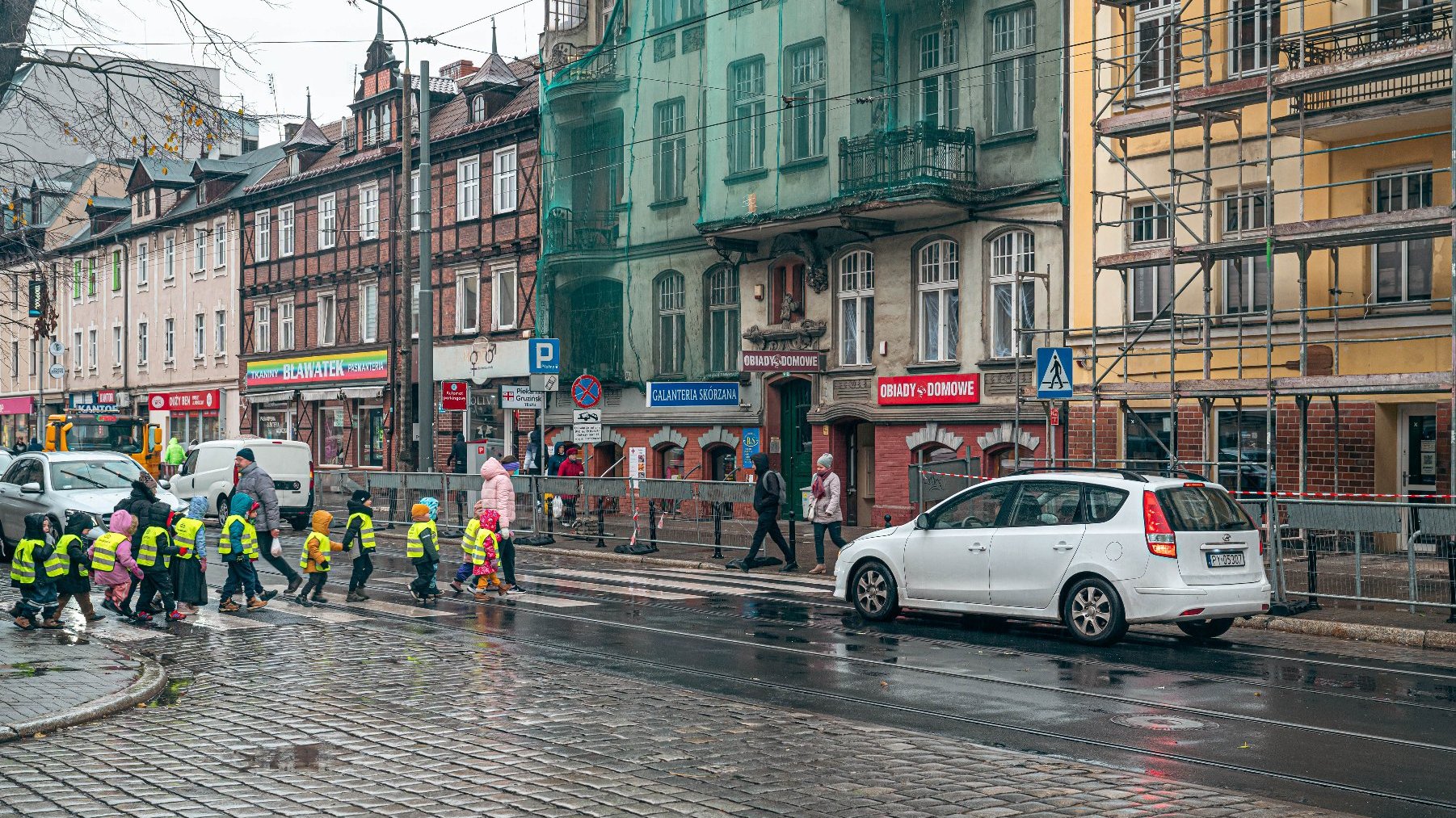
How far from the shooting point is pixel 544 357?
2622 cm

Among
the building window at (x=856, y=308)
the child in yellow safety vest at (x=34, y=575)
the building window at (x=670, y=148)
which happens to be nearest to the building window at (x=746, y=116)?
the building window at (x=670, y=148)

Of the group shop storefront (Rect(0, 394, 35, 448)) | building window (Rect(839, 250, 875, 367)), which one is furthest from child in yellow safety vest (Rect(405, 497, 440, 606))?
shop storefront (Rect(0, 394, 35, 448))

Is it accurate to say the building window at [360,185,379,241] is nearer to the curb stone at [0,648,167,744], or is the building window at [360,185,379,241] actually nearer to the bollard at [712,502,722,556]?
the bollard at [712,502,722,556]

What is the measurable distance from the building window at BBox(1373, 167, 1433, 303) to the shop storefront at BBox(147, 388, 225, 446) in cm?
4186

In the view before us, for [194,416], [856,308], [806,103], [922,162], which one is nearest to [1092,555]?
[922,162]

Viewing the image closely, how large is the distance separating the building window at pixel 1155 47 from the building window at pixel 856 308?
664cm

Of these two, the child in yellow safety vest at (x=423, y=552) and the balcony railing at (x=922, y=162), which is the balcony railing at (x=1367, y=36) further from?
the child in yellow safety vest at (x=423, y=552)

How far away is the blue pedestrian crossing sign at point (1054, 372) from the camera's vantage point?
759 inches

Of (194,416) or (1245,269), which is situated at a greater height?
(1245,269)

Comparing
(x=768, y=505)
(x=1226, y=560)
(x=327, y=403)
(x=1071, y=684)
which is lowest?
(x=1071, y=684)

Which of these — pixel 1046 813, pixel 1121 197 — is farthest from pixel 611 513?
pixel 1046 813

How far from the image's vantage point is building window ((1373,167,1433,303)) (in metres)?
20.1

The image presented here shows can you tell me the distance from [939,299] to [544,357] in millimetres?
7139

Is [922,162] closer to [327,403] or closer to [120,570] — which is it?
[120,570]
